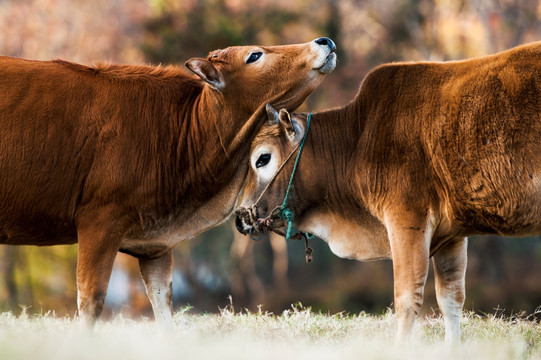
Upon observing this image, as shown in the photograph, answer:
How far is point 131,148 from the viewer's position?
259 inches

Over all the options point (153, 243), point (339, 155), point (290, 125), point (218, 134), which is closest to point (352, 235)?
point (339, 155)

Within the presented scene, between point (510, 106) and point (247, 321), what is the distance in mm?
3057

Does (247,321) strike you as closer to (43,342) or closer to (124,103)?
(124,103)

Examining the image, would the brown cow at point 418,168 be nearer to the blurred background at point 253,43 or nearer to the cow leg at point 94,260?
the cow leg at point 94,260

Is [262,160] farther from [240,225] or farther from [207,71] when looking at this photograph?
[207,71]

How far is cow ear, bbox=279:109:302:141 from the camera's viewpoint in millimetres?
6723

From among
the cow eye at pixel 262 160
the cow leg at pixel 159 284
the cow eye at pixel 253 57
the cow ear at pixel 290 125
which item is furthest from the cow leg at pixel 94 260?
the cow eye at pixel 253 57

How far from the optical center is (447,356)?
A: 505 centimetres

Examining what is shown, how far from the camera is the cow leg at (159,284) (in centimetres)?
721

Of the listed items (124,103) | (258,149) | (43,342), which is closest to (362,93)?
(258,149)

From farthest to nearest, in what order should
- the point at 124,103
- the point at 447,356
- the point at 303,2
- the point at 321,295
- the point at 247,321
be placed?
the point at 303,2
the point at 321,295
the point at 247,321
the point at 124,103
the point at 447,356

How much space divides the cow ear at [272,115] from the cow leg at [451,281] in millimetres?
1765

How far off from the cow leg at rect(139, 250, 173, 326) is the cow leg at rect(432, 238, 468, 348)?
2321mm

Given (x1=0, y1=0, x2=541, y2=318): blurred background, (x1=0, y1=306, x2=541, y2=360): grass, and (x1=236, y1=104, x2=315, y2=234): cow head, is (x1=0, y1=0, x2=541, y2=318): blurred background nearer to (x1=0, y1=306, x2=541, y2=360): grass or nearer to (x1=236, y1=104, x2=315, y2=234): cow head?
(x1=0, y1=306, x2=541, y2=360): grass
